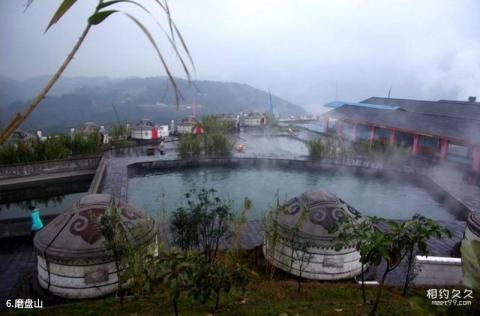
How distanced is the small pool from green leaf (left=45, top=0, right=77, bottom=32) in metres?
13.4

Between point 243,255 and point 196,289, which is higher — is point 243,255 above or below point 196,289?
below

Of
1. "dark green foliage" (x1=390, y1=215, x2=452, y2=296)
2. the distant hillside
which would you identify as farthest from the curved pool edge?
the distant hillside

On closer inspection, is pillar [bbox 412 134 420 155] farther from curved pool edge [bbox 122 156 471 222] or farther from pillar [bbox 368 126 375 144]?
curved pool edge [bbox 122 156 471 222]

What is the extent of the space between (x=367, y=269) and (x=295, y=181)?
9.92 metres

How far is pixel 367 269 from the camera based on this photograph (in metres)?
7.75

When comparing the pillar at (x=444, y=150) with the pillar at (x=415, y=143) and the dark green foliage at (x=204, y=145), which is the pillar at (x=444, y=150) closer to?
the pillar at (x=415, y=143)

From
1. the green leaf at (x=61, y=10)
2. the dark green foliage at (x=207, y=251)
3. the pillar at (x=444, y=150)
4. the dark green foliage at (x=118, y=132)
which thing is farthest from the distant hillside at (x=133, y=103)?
the green leaf at (x=61, y=10)

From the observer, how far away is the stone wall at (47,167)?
1460 cm

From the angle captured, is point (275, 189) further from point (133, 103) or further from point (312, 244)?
point (133, 103)

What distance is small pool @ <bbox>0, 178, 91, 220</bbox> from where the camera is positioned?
13.1 m

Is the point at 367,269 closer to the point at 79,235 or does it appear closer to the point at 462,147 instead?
the point at 79,235

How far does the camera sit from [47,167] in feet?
51.4

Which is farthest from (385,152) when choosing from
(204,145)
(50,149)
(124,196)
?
(50,149)

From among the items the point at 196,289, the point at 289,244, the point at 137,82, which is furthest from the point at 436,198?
the point at 137,82
